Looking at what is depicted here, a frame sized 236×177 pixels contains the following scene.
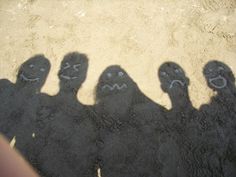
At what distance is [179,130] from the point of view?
3701 millimetres

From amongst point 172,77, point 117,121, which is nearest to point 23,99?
point 117,121

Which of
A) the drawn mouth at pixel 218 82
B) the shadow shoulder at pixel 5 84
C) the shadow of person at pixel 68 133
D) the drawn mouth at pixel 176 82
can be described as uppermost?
the drawn mouth at pixel 218 82

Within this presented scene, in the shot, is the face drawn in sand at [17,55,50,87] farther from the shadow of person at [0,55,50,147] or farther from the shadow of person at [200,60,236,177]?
the shadow of person at [200,60,236,177]

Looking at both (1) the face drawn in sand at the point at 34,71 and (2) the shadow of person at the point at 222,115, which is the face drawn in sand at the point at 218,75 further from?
(1) the face drawn in sand at the point at 34,71

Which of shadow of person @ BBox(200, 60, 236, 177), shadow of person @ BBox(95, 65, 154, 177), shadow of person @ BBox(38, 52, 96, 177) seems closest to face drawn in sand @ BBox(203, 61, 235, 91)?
shadow of person @ BBox(200, 60, 236, 177)

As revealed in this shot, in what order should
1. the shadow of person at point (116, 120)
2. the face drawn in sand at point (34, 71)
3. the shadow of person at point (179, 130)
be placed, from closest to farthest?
the shadow of person at point (179, 130), the shadow of person at point (116, 120), the face drawn in sand at point (34, 71)

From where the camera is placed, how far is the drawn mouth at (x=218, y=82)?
160 inches

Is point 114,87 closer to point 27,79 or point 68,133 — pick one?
point 68,133

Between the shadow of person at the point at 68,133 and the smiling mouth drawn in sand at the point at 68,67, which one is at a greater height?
the smiling mouth drawn in sand at the point at 68,67

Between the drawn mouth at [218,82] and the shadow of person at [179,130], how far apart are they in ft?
1.15

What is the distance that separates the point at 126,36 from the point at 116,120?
1566 millimetres

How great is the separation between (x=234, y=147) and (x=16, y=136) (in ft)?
9.23

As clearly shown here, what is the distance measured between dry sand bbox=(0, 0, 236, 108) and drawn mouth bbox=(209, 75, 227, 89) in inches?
5.5

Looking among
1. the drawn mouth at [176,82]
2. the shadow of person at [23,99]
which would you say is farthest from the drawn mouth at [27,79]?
the drawn mouth at [176,82]
